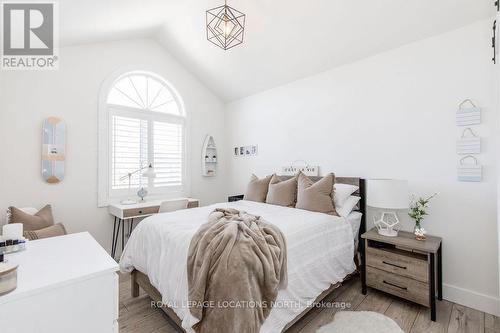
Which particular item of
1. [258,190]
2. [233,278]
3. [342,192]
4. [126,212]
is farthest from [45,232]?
[342,192]

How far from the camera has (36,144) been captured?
8.73 feet

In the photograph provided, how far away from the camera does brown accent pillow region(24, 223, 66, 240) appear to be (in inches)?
87.2

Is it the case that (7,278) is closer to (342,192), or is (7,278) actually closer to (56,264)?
(56,264)

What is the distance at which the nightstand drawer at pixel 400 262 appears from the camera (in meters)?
2.01

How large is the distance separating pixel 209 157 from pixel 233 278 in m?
3.16

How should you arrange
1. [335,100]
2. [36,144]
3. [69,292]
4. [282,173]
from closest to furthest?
1. [69,292]
2. [36,144]
3. [335,100]
4. [282,173]

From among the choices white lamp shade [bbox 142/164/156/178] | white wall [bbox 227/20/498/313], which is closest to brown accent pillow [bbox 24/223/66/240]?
white lamp shade [bbox 142/164/156/178]

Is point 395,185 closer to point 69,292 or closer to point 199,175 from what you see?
point 69,292

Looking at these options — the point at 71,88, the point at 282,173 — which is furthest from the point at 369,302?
the point at 71,88

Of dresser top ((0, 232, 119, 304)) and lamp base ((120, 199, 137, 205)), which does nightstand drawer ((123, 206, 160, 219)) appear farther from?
dresser top ((0, 232, 119, 304))

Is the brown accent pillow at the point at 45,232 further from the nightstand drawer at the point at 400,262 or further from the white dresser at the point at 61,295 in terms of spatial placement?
the nightstand drawer at the point at 400,262

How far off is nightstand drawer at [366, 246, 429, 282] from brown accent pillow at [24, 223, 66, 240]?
3079mm

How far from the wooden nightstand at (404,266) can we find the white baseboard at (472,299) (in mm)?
75

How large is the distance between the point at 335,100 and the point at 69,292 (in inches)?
123
